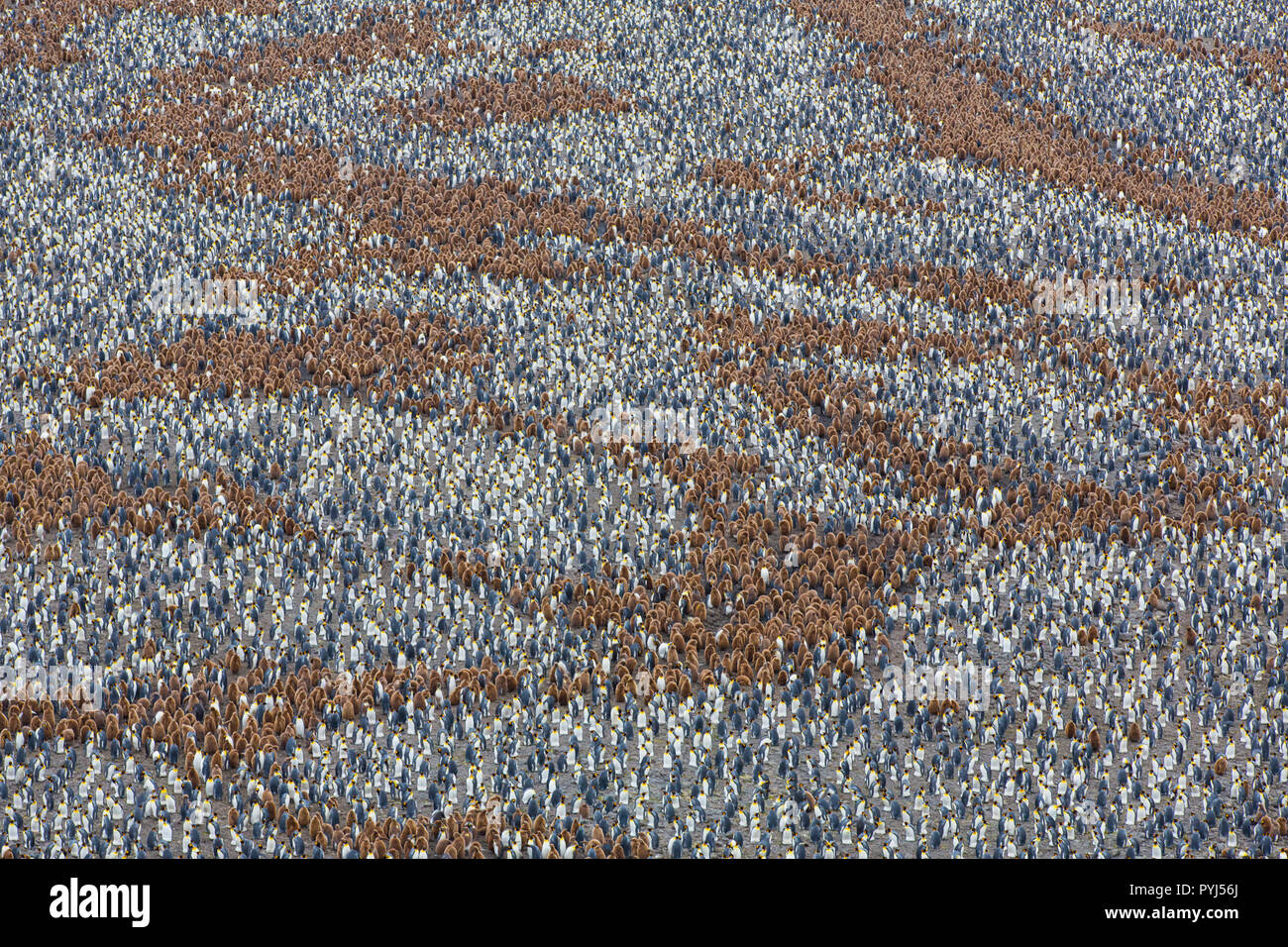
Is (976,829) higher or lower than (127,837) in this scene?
higher

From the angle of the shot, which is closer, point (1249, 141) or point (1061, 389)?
point (1061, 389)

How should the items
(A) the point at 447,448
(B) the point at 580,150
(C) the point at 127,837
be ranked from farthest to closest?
1. (B) the point at 580,150
2. (A) the point at 447,448
3. (C) the point at 127,837

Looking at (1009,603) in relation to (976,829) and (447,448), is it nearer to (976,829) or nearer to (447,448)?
(976,829)

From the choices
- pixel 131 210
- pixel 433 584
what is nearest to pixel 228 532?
pixel 433 584
